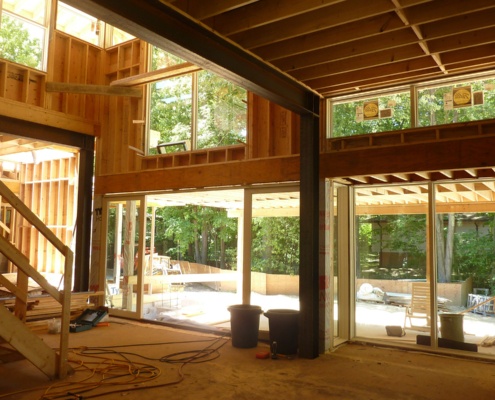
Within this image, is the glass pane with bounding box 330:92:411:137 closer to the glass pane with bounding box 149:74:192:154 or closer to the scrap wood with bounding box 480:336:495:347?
the scrap wood with bounding box 480:336:495:347

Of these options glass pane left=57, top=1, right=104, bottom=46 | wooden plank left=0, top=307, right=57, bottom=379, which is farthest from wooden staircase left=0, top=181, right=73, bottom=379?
glass pane left=57, top=1, right=104, bottom=46

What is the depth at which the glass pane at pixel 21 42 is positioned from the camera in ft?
34.0

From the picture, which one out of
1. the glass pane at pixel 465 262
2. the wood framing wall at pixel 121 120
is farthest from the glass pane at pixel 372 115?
the glass pane at pixel 465 262

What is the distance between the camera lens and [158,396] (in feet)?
16.2

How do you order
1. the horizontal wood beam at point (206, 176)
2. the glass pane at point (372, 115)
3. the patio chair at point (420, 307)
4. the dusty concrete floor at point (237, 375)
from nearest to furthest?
the dusty concrete floor at point (237, 375)
the glass pane at point (372, 115)
the patio chair at point (420, 307)
the horizontal wood beam at point (206, 176)

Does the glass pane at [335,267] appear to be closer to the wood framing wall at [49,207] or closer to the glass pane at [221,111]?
the glass pane at [221,111]

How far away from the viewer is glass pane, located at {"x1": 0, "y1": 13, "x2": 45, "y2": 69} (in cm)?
1036

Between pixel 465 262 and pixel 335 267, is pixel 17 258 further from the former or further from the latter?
pixel 465 262

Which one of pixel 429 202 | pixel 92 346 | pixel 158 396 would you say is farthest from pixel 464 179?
pixel 92 346

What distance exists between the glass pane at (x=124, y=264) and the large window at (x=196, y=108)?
1.65m

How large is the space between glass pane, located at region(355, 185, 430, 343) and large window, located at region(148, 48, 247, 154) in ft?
9.00

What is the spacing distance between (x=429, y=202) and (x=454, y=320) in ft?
6.09

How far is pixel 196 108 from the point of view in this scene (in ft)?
31.0

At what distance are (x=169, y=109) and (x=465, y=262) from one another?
8990 mm
